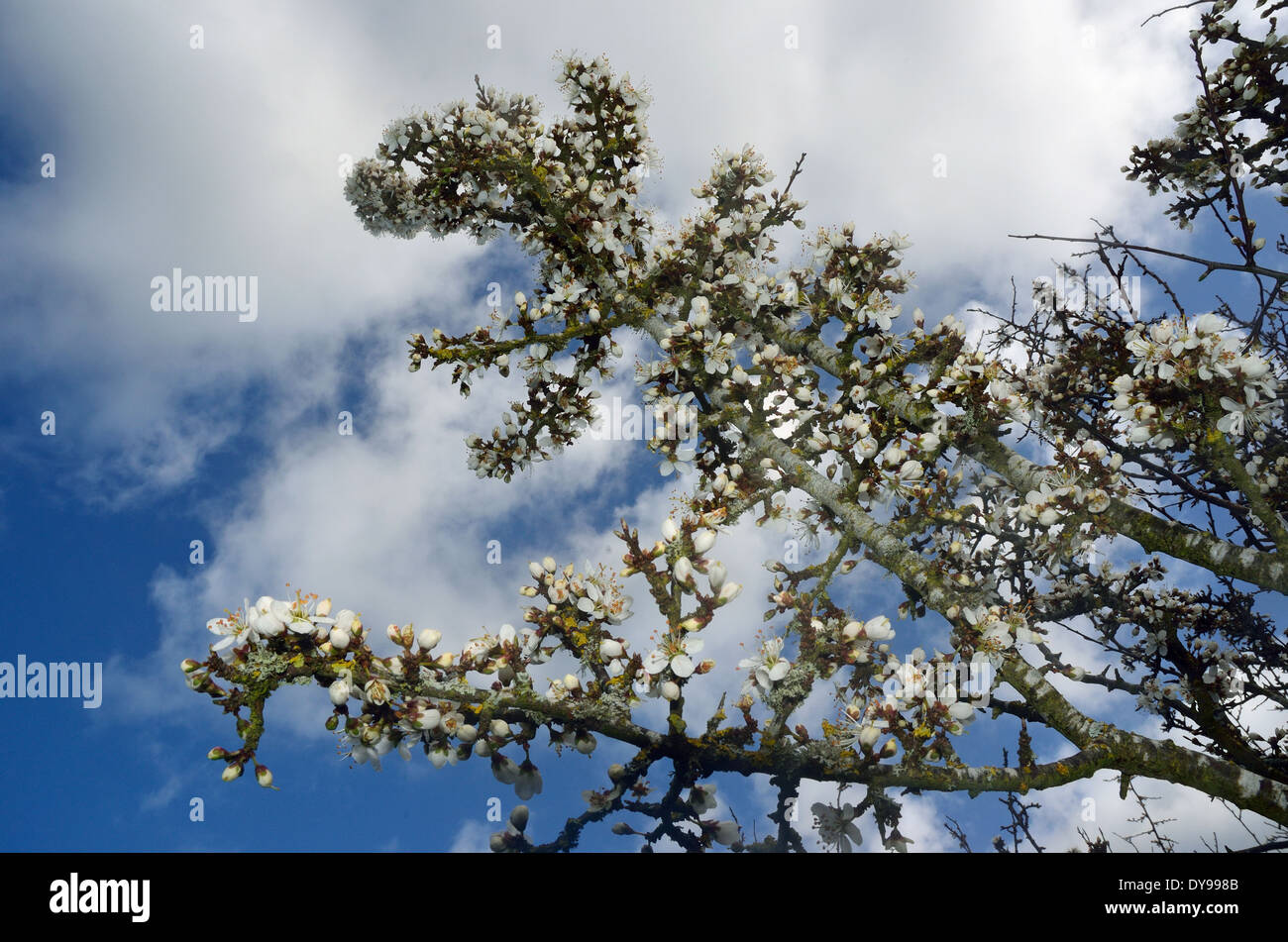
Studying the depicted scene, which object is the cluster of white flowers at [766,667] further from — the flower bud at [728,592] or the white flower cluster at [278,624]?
the white flower cluster at [278,624]

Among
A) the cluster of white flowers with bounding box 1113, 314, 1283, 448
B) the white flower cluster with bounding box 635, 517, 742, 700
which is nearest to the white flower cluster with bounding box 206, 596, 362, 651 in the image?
the white flower cluster with bounding box 635, 517, 742, 700

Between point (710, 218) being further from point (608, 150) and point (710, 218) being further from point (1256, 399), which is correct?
point (1256, 399)

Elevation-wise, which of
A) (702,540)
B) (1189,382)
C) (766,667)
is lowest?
(766,667)

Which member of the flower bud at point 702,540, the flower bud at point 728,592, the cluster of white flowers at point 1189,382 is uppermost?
the cluster of white flowers at point 1189,382

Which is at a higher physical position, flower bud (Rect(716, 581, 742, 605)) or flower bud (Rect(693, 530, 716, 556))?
flower bud (Rect(693, 530, 716, 556))

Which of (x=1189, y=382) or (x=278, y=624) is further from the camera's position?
(x=1189, y=382)

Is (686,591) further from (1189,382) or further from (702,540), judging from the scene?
(1189,382)

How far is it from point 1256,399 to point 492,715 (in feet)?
20.0

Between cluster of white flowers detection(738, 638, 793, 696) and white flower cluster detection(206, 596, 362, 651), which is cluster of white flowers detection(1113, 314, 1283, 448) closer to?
cluster of white flowers detection(738, 638, 793, 696)

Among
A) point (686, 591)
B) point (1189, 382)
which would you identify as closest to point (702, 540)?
point (686, 591)

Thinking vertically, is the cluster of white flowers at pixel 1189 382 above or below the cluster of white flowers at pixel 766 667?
above

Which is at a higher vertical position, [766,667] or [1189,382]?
[1189,382]

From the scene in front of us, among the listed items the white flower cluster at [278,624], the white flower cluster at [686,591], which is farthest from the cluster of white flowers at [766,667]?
the white flower cluster at [278,624]
